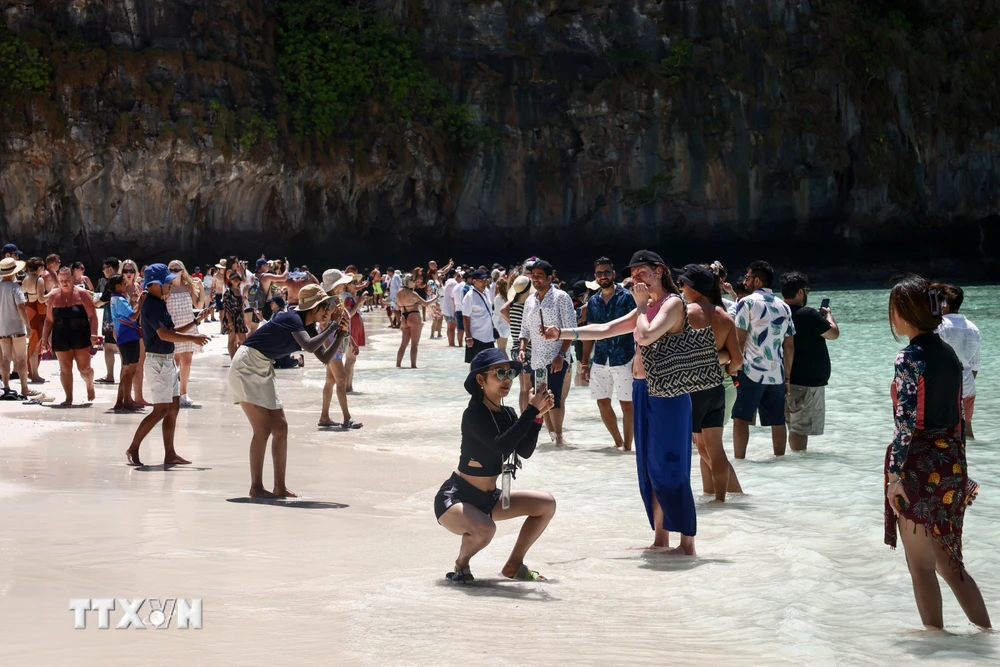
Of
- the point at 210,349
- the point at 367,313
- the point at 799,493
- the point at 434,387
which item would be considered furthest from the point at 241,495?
the point at 367,313

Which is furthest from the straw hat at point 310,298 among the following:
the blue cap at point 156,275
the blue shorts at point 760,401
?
the blue shorts at point 760,401

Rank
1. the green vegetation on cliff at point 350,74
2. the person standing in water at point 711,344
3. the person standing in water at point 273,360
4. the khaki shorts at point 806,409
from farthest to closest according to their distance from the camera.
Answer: the green vegetation on cliff at point 350,74 → the khaki shorts at point 806,409 → the person standing in water at point 273,360 → the person standing in water at point 711,344

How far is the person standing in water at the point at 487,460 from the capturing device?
18.1 ft

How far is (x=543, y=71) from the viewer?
46.0 meters

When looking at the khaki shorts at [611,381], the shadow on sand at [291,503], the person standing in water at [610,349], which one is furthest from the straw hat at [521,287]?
the shadow on sand at [291,503]

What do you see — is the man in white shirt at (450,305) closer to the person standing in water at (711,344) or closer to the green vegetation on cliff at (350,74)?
the person standing in water at (711,344)

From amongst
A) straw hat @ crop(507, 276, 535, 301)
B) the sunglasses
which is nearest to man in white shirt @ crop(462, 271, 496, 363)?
straw hat @ crop(507, 276, 535, 301)

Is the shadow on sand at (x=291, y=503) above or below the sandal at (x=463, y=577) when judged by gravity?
below

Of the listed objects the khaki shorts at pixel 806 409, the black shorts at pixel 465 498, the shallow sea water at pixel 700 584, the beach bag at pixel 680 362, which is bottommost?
the shallow sea water at pixel 700 584

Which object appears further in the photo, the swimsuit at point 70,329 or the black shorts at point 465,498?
the swimsuit at point 70,329

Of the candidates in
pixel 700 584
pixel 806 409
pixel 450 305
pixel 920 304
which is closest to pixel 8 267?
pixel 806 409

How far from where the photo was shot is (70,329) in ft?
39.7

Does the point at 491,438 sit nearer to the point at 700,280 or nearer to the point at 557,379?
the point at 700,280

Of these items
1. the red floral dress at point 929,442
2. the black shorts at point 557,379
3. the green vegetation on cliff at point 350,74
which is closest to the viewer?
the red floral dress at point 929,442
